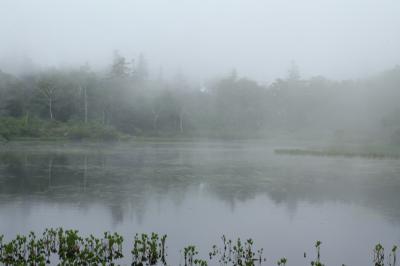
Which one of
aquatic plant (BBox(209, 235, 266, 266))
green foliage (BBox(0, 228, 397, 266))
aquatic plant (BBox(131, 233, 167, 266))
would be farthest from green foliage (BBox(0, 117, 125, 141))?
aquatic plant (BBox(209, 235, 266, 266))

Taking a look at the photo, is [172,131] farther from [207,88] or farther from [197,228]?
[197,228]

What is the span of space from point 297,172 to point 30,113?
38604 millimetres

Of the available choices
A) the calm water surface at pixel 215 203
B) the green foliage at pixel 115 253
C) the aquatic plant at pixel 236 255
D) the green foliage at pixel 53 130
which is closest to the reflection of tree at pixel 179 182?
the calm water surface at pixel 215 203

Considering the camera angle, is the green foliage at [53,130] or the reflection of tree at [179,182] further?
the green foliage at [53,130]

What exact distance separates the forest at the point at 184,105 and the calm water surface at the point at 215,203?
22547mm

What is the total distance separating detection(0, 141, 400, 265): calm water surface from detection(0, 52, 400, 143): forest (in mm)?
22547

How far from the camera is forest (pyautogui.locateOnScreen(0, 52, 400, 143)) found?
49.4 metres

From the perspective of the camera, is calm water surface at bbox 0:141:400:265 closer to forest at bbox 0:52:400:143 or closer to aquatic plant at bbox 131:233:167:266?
aquatic plant at bbox 131:233:167:266

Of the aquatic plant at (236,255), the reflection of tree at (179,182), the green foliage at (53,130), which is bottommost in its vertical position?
the aquatic plant at (236,255)

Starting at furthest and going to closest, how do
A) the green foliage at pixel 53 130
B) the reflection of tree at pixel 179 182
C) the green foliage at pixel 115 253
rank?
the green foliage at pixel 53 130 → the reflection of tree at pixel 179 182 → the green foliage at pixel 115 253

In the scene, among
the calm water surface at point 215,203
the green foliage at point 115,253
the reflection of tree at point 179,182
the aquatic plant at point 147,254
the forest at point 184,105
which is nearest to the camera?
the green foliage at point 115,253

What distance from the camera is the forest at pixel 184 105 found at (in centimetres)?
4941

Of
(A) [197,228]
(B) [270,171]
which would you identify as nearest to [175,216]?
(A) [197,228]

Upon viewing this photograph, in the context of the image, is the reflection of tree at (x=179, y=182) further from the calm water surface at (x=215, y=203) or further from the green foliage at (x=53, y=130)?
the green foliage at (x=53, y=130)
